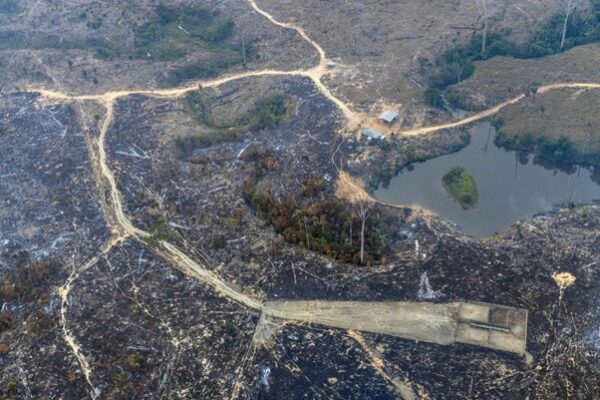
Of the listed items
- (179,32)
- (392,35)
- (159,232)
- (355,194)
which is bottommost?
(355,194)

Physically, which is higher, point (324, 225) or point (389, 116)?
point (389, 116)

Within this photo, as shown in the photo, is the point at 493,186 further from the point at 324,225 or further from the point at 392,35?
the point at 392,35

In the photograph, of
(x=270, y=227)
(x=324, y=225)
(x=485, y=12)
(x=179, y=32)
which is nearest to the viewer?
(x=324, y=225)

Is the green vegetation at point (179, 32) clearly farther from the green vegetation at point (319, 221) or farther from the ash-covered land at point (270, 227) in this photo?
the green vegetation at point (319, 221)

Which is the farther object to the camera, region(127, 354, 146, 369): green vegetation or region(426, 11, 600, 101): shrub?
region(426, 11, 600, 101): shrub

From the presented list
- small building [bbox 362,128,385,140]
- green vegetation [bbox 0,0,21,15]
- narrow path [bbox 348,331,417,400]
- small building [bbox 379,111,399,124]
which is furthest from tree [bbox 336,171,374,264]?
green vegetation [bbox 0,0,21,15]

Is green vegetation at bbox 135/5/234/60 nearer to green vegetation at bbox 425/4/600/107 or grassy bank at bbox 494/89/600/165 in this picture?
green vegetation at bbox 425/4/600/107

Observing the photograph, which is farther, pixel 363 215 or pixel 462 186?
pixel 462 186

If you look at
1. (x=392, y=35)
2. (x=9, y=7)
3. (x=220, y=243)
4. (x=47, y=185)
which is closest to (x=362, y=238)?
(x=220, y=243)
